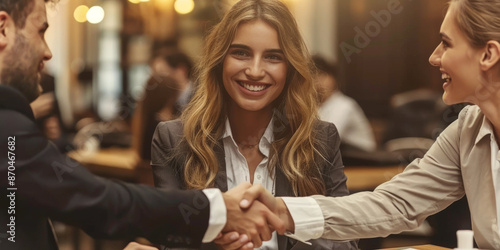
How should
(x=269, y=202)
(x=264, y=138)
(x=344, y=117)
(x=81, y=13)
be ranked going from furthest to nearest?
(x=81, y=13) < (x=344, y=117) < (x=264, y=138) < (x=269, y=202)

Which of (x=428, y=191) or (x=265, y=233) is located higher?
(x=428, y=191)

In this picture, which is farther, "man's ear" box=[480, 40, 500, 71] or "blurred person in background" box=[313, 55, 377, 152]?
"blurred person in background" box=[313, 55, 377, 152]

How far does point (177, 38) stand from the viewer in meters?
10.4

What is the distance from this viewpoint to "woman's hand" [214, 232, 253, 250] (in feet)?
6.03

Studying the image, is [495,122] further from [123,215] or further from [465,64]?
[123,215]

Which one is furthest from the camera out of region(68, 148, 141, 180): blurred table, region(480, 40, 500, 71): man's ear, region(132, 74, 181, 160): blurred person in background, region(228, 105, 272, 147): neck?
region(68, 148, 141, 180): blurred table

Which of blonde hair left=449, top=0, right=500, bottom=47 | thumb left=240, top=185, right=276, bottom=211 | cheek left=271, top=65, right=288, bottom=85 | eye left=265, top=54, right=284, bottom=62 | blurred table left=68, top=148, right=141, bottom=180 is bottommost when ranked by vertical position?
blurred table left=68, top=148, right=141, bottom=180

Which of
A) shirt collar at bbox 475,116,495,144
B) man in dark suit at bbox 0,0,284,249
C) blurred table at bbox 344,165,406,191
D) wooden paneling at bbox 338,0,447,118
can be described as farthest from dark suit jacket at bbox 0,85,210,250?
wooden paneling at bbox 338,0,447,118

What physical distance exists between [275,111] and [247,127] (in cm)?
13

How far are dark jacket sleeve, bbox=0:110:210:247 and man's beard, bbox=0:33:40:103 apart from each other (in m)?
0.09

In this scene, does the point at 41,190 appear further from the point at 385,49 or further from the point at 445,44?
the point at 385,49

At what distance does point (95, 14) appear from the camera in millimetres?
11258

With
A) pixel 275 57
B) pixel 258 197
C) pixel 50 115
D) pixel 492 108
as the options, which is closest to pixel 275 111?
pixel 275 57

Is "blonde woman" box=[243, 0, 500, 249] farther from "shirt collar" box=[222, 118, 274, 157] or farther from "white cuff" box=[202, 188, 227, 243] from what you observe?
"shirt collar" box=[222, 118, 274, 157]
